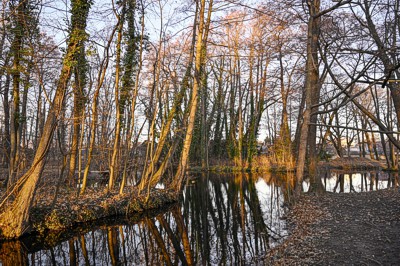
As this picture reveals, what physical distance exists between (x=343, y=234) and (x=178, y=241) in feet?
12.3

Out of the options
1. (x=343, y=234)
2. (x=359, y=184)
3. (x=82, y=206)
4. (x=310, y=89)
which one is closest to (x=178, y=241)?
(x=82, y=206)

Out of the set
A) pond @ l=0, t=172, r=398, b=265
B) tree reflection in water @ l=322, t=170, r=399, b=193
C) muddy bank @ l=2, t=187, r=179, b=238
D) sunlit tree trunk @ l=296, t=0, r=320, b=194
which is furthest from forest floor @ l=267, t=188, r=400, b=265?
tree reflection in water @ l=322, t=170, r=399, b=193

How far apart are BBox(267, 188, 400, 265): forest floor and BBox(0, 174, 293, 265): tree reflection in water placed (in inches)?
24.7

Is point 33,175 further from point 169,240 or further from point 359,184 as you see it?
point 359,184

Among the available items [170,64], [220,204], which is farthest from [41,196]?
[170,64]

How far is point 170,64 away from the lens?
14875mm

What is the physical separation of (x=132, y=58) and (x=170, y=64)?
2005mm

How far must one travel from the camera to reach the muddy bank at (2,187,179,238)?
28.2ft

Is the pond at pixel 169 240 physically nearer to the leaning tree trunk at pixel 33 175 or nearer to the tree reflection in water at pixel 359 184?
the leaning tree trunk at pixel 33 175

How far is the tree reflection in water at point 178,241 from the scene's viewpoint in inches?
257

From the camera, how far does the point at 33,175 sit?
25.9 feet

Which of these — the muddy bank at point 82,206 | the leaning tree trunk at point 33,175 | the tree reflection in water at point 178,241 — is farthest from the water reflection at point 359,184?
the leaning tree trunk at point 33,175

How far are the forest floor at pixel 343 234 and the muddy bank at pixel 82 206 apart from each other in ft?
17.0

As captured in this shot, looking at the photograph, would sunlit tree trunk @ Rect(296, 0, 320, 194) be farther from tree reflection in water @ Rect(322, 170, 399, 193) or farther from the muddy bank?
the muddy bank
